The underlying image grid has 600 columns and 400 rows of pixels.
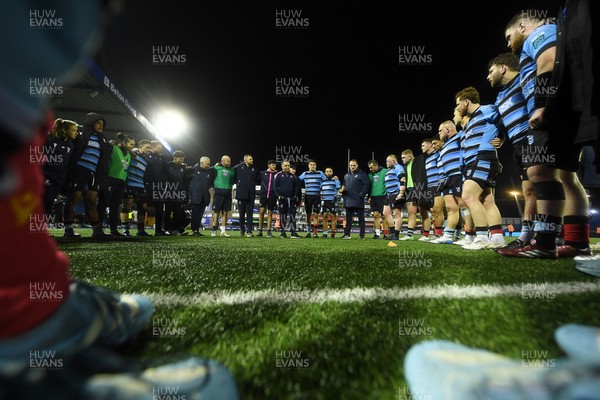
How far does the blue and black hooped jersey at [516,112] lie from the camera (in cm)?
307

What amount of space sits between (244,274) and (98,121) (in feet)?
15.9

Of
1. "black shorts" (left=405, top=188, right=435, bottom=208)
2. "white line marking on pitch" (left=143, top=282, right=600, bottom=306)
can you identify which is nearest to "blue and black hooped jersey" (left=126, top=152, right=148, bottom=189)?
"white line marking on pitch" (left=143, top=282, right=600, bottom=306)

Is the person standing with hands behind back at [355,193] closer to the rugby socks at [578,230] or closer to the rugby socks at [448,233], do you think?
the rugby socks at [448,233]

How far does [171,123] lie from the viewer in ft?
97.5

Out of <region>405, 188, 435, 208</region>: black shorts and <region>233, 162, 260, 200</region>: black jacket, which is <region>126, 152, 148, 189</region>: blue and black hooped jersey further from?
<region>405, 188, 435, 208</region>: black shorts

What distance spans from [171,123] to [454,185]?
99.6 ft

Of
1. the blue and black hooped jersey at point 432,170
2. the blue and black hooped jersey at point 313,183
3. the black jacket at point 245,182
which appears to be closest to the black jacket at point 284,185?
the black jacket at point 245,182

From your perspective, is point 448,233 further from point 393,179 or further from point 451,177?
point 393,179

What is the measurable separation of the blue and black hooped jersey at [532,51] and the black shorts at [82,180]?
5.83 m

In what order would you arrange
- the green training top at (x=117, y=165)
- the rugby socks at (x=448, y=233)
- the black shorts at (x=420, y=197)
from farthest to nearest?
the black shorts at (x=420, y=197), the green training top at (x=117, y=165), the rugby socks at (x=448, y=233)

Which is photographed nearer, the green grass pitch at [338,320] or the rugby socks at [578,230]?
the green grass pitch at [338,320]

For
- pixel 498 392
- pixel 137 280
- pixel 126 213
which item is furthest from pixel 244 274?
pixel 126 213

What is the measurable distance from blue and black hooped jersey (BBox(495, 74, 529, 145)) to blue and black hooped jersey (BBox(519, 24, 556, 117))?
373mm

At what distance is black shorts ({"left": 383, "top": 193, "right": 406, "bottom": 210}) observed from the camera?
7660 millimetres
